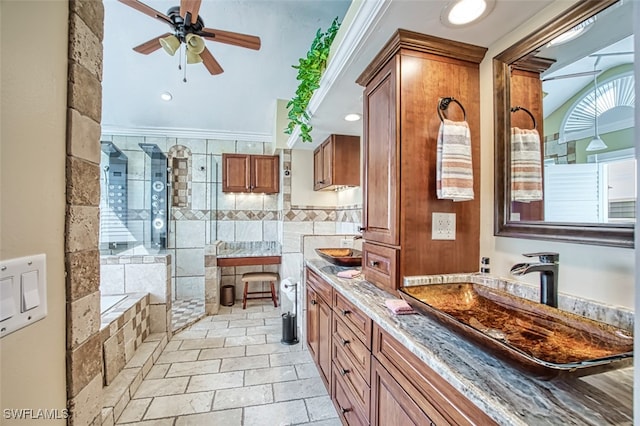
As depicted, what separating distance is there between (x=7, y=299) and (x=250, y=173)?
3985mm

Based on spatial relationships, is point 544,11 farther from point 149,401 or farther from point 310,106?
point 149,401

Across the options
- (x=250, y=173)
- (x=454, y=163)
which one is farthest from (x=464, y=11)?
(x=250, y=173)

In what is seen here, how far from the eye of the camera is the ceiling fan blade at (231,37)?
216 cm

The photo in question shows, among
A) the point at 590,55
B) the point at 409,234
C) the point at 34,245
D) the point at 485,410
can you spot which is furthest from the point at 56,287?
the point at 590,55

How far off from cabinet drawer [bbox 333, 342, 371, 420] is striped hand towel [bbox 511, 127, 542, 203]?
1.11 metres

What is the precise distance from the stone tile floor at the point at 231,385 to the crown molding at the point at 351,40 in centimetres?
225

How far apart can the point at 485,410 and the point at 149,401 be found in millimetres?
2309

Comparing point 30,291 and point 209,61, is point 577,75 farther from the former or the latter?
point 209,61

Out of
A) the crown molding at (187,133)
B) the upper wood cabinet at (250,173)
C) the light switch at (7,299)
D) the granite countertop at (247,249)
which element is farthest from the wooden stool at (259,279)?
the light switch at (7,299)

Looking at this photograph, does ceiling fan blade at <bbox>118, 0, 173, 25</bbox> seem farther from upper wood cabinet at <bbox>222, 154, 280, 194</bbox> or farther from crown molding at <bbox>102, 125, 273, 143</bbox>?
crown molding at <bbox>102, 125, 273, 143</bbox>

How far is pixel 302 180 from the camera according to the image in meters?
4.05

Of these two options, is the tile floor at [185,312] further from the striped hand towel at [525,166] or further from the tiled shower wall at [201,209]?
the striped hand towel at [525,166]

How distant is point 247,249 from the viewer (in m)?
4.36

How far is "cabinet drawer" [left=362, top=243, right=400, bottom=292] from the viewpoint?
4.87 ft
